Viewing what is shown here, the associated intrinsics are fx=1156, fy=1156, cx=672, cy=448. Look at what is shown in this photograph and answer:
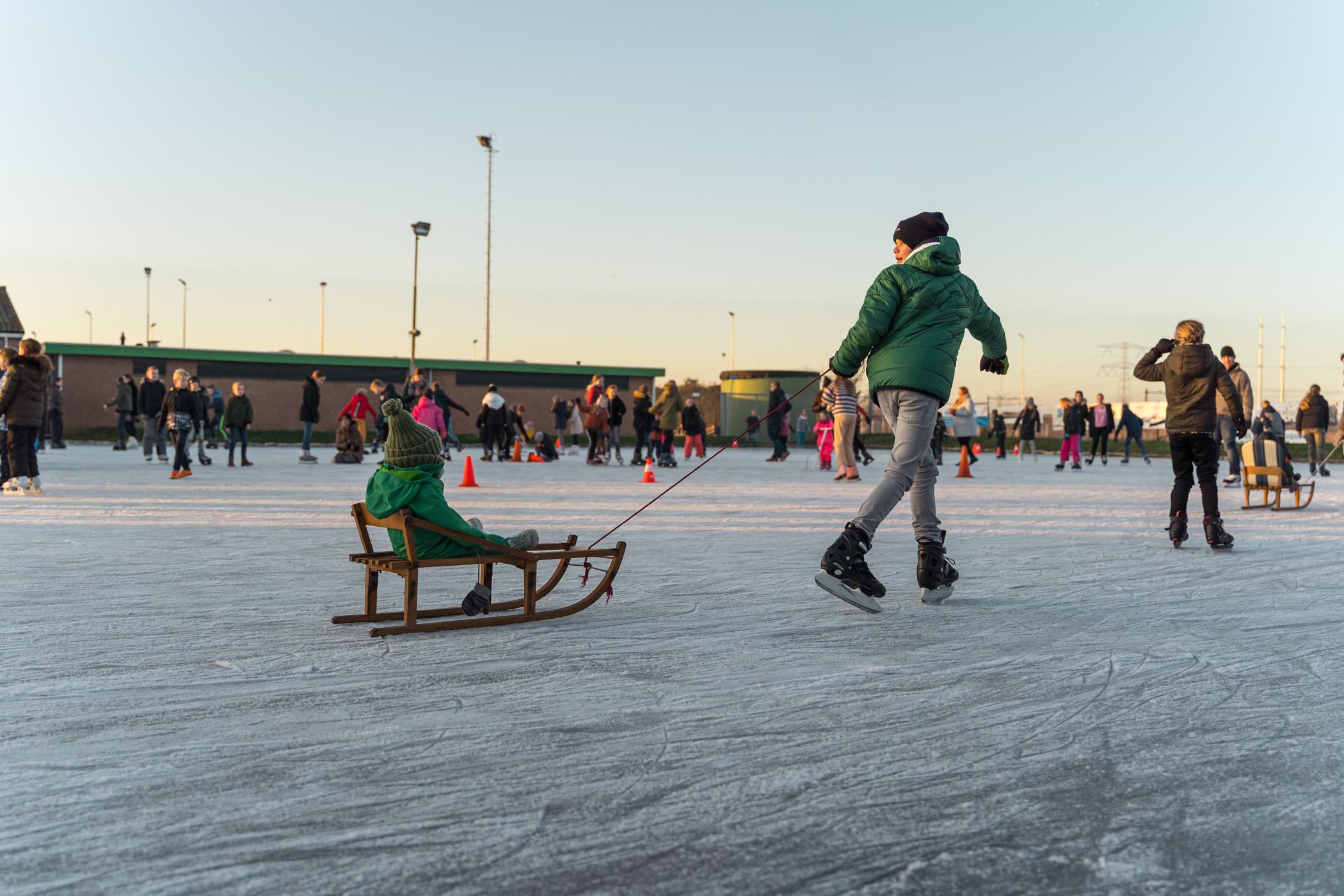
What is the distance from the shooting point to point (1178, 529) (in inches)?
316

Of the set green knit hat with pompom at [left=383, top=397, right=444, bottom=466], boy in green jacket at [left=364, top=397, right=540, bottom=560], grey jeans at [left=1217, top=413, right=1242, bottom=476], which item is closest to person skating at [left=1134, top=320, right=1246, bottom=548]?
boy in green jacket at [left=364, top=397, right=540, bottom=560]

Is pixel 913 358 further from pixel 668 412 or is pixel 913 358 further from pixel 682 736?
pixel 668 412

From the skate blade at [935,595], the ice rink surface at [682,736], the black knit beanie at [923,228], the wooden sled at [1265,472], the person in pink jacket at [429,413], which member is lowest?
the ice rink surface at [682,736]

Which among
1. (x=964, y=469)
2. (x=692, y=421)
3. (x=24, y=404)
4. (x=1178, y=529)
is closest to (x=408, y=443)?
(x=1178, y=529)

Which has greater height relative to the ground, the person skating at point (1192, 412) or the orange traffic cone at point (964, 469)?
the person skating at point (1192, 412)

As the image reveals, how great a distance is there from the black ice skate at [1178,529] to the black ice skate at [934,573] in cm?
322

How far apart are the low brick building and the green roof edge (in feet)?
0.09

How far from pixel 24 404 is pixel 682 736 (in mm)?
10489

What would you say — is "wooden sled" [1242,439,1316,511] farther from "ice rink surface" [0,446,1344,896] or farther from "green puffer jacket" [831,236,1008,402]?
"green puffer jacket" [831,236,1008,402]

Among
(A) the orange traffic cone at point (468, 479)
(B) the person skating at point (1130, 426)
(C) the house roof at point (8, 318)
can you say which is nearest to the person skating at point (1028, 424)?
(B) the person skating at point (1130, 426)

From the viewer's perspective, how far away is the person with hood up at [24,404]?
1125cm

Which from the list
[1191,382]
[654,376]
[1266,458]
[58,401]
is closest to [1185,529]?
[1191,382]

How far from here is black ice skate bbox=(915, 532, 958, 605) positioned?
549cm

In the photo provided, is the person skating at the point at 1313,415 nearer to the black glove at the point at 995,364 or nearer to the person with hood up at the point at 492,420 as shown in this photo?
the person with hood up at the point at 492,420
